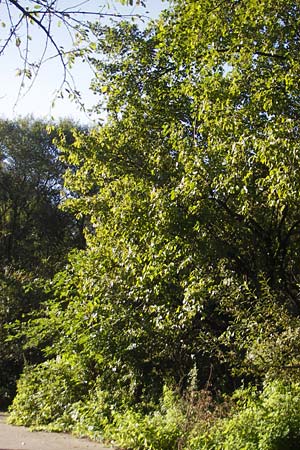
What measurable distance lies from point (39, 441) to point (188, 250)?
425 centimetres

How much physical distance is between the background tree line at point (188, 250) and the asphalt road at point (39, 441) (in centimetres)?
48

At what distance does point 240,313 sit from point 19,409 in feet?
23.0

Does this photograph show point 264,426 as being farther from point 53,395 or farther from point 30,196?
point 30,196

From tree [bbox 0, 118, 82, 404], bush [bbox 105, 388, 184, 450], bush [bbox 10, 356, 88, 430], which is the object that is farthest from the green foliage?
tree [bbox 0, 118, 82, 404]

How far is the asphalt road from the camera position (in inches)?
355

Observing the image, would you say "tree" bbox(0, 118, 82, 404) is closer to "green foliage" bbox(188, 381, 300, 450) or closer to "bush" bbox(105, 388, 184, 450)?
"bush" bbox(105, 388, 184, 450)

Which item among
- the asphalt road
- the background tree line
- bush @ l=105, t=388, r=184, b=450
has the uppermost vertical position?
the background tree line

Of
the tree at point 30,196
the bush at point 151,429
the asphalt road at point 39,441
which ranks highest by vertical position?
the tree at point 30,196

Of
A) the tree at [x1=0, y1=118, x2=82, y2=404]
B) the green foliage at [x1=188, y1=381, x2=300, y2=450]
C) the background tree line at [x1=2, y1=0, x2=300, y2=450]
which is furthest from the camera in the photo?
the tree at [x1=0, y1=118, x2=82, y2=404]

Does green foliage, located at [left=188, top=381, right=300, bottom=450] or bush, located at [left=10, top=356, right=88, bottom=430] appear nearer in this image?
green foliage, located at [left=188, top=381, right=300, bottom=450]

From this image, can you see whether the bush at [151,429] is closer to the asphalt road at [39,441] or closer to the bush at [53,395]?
the asphalt road at [39,441]

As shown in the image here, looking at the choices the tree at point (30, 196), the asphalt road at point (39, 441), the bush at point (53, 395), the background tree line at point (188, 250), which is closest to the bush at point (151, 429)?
the background tree line at point (188, 250)

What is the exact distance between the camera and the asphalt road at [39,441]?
9.01m

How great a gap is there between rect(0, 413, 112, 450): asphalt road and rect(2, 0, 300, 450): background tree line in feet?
1.57
